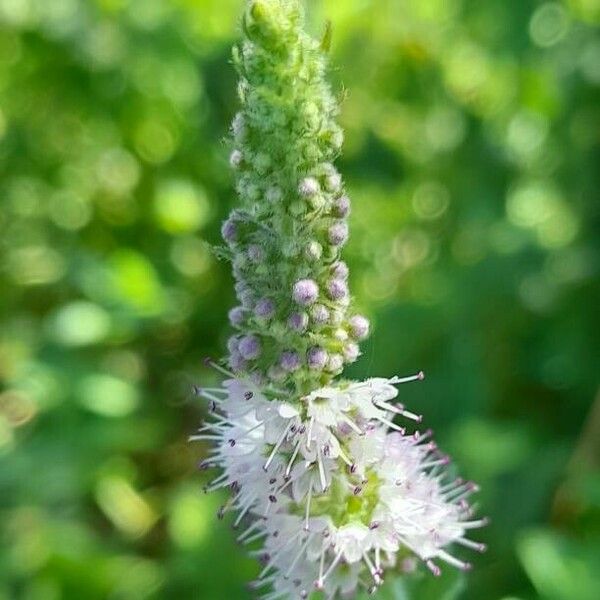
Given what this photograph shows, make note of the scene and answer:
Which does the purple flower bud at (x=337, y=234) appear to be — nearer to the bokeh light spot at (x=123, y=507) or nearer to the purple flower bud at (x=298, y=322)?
the purple flower bud at (x=298, y=322)

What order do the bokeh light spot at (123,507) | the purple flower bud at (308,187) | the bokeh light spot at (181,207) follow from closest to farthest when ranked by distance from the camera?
1. the purple flower bud at (308,187)
2. the bokeh light spot at (123,507)
3. the bokeh light spot at (181,207)

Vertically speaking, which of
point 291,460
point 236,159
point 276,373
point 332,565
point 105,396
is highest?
point 105,396

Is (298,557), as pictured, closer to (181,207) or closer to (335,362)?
(335,362)

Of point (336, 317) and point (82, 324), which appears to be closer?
point (336, 317)

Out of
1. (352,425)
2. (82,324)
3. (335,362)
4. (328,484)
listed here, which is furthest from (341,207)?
(82,324)

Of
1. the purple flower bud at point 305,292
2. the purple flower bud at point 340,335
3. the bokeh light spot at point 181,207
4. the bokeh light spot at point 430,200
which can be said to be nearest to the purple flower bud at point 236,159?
the purple flower bud at point 305,292

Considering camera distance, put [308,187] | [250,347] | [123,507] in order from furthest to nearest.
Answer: [123,507] < [250,347] < [308,187]

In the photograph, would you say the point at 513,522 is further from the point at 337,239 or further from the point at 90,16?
the point at 90,16

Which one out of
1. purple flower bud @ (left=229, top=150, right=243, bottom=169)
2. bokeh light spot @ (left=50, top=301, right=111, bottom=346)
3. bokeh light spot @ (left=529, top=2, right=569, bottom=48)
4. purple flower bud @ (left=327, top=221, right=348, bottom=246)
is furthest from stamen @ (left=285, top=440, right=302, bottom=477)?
bokeh light spot @ (left=529, top=2, right=569, bottom=48)
